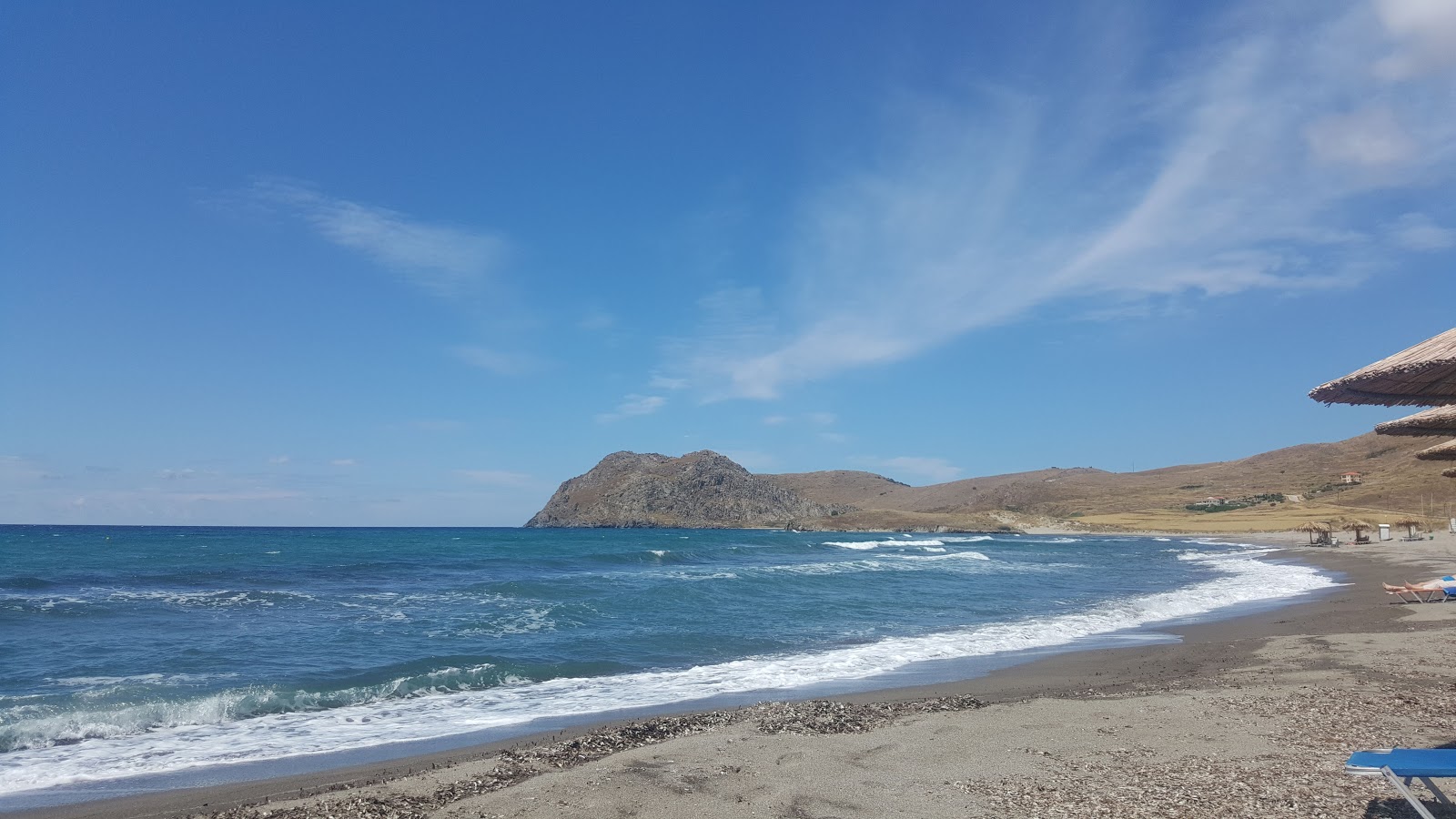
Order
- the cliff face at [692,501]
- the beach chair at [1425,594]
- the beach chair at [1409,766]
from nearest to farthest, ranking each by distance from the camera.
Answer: the beach chair at [1409,766] < the beach chair at [1425,594] < the cliff face at [692,501]

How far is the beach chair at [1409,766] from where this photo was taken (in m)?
4.45

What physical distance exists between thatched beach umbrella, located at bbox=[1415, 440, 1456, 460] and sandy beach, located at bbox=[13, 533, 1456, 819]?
8.71 feet

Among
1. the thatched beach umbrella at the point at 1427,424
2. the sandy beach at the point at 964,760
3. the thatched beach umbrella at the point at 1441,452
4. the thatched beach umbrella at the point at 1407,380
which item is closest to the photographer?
the thatched beach umbrella at the point at 1407,380

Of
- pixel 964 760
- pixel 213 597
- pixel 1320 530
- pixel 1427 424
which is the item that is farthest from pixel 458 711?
pixel 1320 530

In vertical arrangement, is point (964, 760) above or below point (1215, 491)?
below

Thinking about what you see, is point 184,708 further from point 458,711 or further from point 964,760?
point 964,760

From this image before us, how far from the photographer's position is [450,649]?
1494 cm

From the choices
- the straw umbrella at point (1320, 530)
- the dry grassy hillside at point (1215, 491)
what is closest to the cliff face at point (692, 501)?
the dry grassy hillside at point (1215, 491)

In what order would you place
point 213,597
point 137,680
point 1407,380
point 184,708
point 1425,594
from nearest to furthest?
point 1407,380 → point 184,708 → point 137,680 → point 1425,594 → point 213,597

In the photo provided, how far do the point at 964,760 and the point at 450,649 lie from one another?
1062 cm

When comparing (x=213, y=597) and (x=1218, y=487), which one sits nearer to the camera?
(x=213, y=597)

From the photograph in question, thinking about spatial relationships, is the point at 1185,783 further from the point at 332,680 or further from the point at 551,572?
the point at 551,572

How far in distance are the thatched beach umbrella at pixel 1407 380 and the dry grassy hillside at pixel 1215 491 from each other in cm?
4789

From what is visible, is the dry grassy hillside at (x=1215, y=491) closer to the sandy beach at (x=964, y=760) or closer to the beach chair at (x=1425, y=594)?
the beach chair at (x=1425, y=594)
